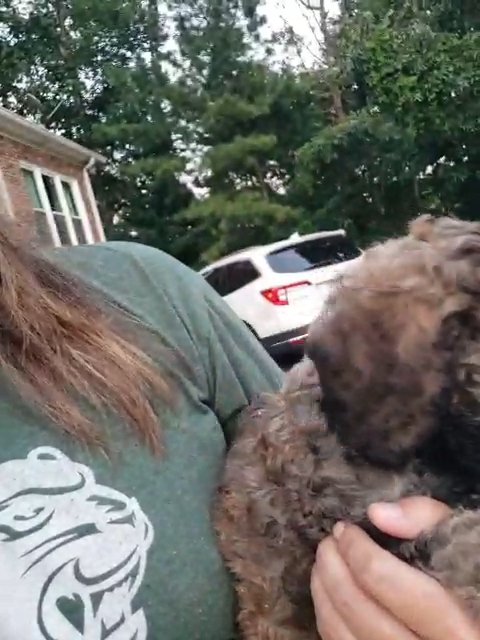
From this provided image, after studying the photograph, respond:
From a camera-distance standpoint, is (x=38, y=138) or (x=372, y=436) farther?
(x=38, y=138)

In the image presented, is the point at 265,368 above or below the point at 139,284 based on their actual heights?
below

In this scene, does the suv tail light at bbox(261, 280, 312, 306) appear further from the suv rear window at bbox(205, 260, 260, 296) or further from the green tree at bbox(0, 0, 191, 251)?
the green tree at bbox(0, 0, 191, 251)

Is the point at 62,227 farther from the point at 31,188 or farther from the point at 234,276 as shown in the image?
the point at 234,276

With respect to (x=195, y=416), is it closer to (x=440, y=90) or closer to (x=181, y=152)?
(x=440, y=90)

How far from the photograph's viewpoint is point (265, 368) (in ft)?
7.05

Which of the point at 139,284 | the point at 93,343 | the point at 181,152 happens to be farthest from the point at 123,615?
the point at 181,152

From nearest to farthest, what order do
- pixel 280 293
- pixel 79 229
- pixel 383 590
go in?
pixel 383 590
pixel 280 293
pixel 79 229

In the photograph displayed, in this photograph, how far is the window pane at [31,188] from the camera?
71.9 feet

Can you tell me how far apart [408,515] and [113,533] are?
0.48 meters

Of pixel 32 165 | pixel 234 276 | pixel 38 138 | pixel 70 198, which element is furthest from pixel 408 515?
pixel 70 198

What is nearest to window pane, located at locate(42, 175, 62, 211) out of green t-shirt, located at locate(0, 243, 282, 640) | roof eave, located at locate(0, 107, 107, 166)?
roof eave, located at locate(0, 107, 107, 166)

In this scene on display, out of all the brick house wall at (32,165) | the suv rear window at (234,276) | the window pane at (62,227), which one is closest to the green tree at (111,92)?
the brick house wall at (32,165)

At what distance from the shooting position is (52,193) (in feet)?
78.8

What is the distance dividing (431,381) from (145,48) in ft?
129
